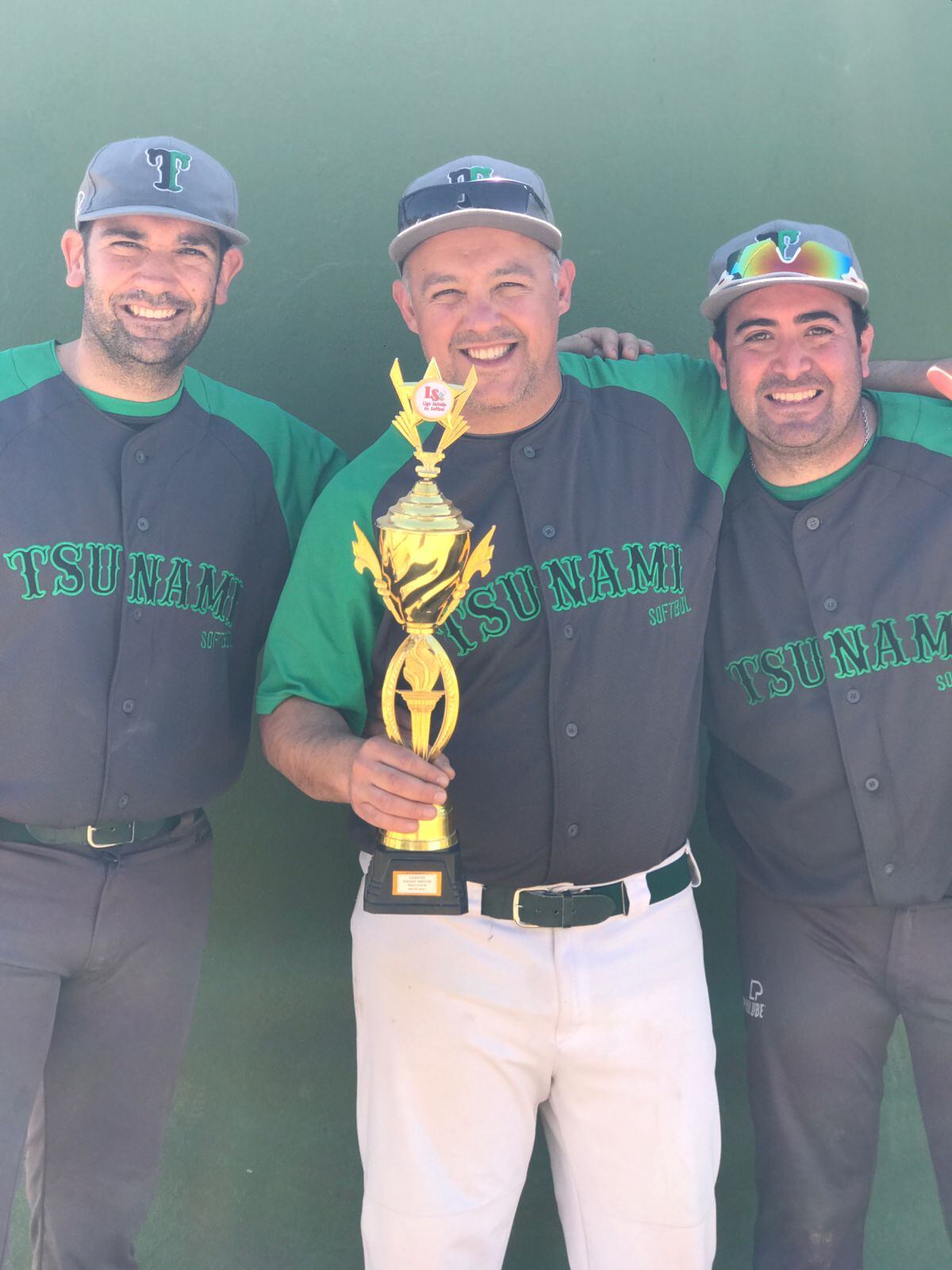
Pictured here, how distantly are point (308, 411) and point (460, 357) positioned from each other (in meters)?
0.95

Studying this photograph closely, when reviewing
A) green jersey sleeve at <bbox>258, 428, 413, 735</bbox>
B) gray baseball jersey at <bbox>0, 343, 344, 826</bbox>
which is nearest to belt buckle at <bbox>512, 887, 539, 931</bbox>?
green jersey sleeve at <bbox>258, 428, 413, 735</bbox>

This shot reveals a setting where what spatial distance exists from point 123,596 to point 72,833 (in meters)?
0.49

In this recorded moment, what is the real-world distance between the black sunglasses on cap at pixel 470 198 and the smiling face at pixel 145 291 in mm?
473

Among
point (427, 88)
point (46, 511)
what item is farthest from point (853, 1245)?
point (427, 88)

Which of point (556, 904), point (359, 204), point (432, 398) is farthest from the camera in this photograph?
point (359, 204)

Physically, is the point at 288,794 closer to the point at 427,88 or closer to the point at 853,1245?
the point at 853,1245

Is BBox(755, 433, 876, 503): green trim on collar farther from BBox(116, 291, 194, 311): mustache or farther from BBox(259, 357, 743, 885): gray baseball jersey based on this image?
BBox(116, 291, 194, 311): mustache

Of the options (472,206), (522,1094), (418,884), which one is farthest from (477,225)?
(522,1094)

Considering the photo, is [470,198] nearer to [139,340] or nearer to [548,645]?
[139,340]

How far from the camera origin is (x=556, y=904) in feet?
7.91

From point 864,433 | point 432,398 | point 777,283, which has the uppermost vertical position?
point 777,283

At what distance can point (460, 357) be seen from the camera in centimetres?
250

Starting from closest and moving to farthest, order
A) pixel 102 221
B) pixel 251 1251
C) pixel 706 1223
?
pixel 706 1223, pixel 102 221, pixel 251 1251

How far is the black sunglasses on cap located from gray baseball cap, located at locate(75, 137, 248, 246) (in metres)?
0.43
